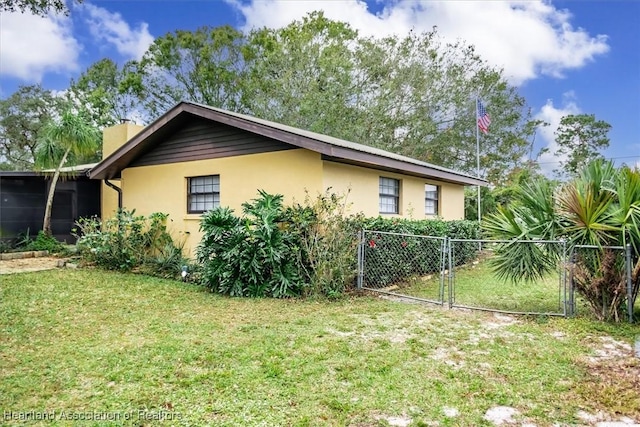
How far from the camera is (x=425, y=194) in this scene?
42.1 feet

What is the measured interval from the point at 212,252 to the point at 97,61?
94.2 feet

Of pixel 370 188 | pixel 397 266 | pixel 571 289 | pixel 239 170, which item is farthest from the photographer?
pixel 370 188

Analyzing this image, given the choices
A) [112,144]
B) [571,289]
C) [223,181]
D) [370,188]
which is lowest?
[571,289]

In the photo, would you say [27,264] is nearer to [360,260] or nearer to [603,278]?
[360,260]

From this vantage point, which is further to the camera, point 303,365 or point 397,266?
point 397,266

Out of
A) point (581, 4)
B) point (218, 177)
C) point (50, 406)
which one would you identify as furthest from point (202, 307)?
point (581, 4)

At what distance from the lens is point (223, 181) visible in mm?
10055

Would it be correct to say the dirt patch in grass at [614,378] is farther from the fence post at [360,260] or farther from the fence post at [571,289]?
the fence post at [360,260]

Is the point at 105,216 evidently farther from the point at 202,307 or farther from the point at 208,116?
the point at 202,307

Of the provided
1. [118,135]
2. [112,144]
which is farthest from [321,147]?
[112,144]

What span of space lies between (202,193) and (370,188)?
4.43 meters

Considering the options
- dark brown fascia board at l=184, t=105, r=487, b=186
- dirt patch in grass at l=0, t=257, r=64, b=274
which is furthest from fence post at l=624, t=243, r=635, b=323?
dirt patch in grass at l=0, t=257, r=64, b=274

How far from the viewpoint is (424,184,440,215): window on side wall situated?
13.0m

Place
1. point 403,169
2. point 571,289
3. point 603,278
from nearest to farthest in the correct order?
point 603,278
point 571,289
point 403,169
